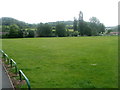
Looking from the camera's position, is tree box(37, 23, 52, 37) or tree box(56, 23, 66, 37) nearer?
tree box(56, 23, 66, 37)

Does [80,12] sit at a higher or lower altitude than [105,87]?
higher

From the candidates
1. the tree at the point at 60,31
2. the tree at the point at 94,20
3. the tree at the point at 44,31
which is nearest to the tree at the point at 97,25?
the tree at the point at 94,20

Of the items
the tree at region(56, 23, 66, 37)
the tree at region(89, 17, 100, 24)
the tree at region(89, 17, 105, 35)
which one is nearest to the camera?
the tree at region(56, 23, 66, 37)

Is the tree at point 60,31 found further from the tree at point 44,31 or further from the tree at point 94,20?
the tree at point 94,20

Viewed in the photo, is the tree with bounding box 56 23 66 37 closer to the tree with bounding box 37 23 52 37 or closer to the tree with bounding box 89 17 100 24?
the tree with bounding box 37 23 52 37

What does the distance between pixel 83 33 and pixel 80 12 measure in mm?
25563

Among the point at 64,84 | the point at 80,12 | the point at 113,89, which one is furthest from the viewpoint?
the point at 80,12

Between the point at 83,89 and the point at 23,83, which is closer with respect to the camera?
the point at 83,89

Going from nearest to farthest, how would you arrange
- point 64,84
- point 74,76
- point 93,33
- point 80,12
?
point 64,84
point 74,76
point 93,33
point 80,12

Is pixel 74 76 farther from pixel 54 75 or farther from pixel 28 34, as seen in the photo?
pixel 28 34

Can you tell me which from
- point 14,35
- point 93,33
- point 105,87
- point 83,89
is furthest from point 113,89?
point 93,33

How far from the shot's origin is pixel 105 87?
7523 millimetres

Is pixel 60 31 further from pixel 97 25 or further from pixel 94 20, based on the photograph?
pixel 94 20

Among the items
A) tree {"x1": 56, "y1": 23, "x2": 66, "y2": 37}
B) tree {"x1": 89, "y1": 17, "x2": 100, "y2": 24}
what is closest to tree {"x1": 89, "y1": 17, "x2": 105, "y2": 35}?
tree {"x1": 89, "y1": 17, "x2": 100, "y2": 24}
